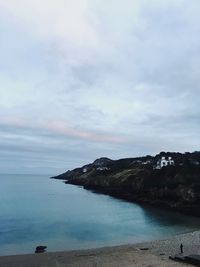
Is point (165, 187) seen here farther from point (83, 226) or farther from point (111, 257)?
point (111, 257)

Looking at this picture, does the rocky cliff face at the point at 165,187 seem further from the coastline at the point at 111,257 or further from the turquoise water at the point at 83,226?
the coastline at the point at 111,257

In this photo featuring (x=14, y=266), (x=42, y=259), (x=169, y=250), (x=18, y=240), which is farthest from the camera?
(x=18, y=240)

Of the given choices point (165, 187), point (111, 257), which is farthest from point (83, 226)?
point (165, 187)

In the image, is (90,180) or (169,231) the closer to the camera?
(169,231)

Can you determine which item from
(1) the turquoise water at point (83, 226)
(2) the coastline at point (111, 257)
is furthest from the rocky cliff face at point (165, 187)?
(2) the coastline at point (111, 257)

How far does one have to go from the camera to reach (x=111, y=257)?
37.8 metres

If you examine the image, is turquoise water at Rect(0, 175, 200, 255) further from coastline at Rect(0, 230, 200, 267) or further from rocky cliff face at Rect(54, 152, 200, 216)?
rocky cliff face at Rect(54, 152, 200, 216)

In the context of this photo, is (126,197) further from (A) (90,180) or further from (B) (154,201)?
(A) (90,180)

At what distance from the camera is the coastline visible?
115 feet

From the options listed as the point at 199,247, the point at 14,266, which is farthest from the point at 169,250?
the point at 14,266

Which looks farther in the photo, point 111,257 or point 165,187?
point 165,187

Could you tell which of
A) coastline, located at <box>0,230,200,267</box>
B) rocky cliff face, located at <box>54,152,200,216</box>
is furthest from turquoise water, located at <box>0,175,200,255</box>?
rocky cliff face, located at <box>54,152,200,216</box>

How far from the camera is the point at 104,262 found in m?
35.7

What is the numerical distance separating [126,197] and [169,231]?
5173 centimetres
